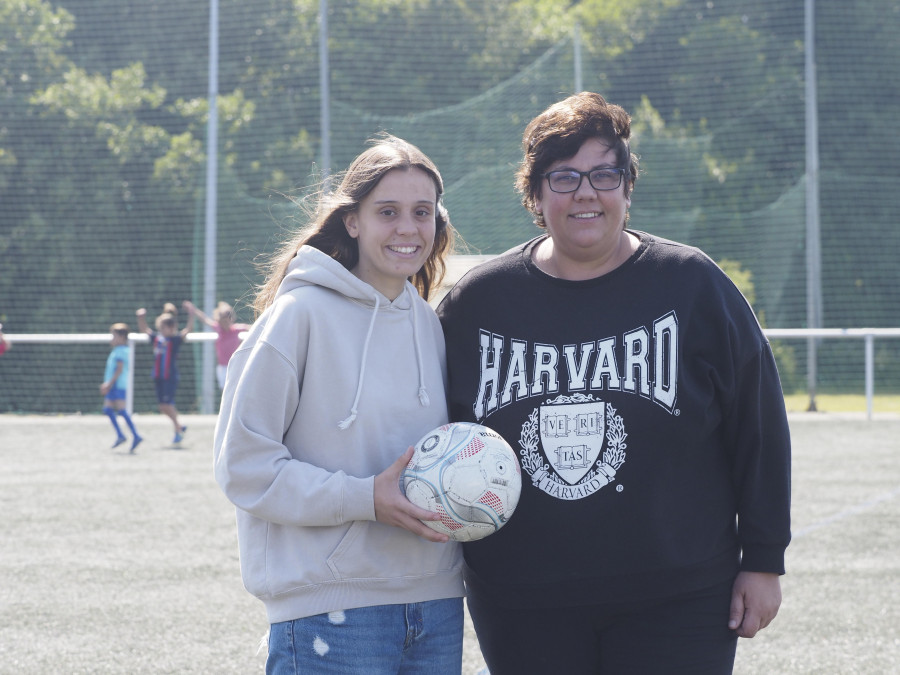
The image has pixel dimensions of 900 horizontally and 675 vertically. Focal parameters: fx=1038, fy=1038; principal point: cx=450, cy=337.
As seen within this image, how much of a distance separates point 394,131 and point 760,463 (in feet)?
53.6

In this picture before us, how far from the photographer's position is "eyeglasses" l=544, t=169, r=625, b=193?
235 centimetres

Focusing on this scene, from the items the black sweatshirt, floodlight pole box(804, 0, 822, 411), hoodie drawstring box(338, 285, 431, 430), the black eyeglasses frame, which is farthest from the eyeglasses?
floodlight pole box(804, 0, 822, 411)

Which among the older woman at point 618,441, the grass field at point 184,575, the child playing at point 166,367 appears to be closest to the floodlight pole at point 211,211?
the child playing at point 166,367

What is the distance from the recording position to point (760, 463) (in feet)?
7.62

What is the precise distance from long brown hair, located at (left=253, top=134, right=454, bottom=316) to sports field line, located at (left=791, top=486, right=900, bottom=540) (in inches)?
193

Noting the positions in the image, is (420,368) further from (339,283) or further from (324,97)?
(324,97)

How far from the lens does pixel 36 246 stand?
2020 centimetres

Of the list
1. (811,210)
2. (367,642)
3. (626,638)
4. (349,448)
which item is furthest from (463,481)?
(811,210)

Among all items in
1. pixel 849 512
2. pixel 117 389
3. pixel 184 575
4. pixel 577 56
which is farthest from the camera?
pixel 577 56

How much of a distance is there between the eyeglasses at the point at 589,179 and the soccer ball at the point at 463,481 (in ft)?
1.96

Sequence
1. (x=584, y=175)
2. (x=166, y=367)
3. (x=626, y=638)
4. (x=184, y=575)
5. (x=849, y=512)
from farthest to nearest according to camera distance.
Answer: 1. (x=166, y=367)
2. (x=849, y=512)
3. (x=184, y=575)
4. (x=584, y=175)
5. (x=626, y=638)

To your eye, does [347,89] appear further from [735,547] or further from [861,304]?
[735,547]

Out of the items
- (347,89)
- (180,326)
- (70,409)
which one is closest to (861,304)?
(347,89)

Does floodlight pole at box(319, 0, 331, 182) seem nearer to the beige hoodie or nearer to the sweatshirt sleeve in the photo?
the beige hoodie
